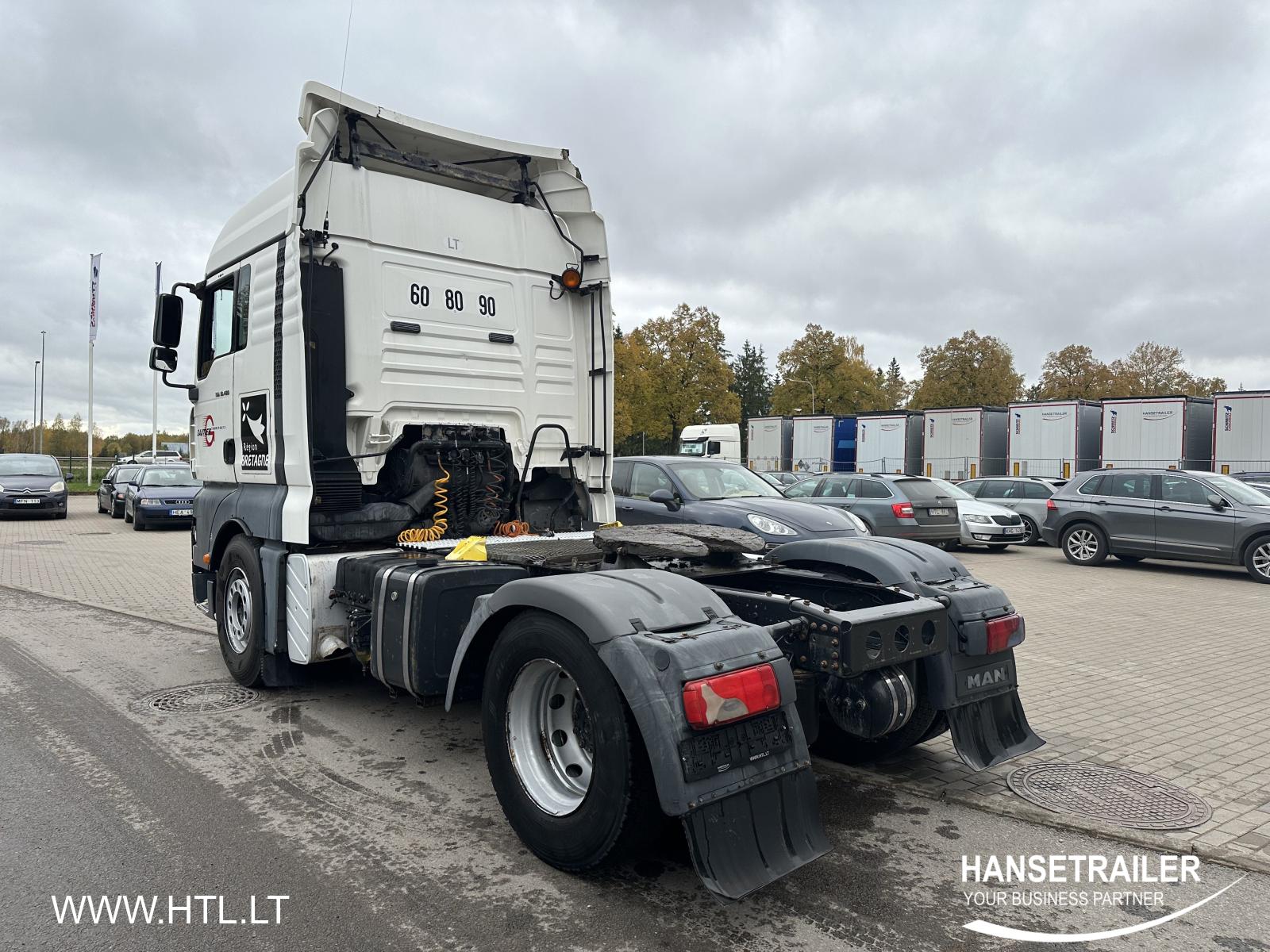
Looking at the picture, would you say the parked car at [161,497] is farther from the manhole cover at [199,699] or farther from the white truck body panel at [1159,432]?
the white truck body panel at [1159,432]

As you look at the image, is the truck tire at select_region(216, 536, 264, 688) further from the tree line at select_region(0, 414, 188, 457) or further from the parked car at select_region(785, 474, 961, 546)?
the tree line at select_region(0, 414, 188, 457)

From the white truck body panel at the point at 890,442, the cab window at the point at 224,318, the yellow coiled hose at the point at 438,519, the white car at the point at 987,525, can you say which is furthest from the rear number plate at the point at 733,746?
the white truck body panel at the point at 890,442

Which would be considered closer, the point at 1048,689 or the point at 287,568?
the point at 287,568

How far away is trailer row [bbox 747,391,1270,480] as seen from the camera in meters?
23.3

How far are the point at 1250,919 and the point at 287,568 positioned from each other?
16.5 feet

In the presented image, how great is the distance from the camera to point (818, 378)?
55.9 meters

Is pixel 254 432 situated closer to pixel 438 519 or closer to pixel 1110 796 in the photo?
pixel 438 519

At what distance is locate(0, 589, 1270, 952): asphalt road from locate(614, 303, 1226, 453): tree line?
34574 mm

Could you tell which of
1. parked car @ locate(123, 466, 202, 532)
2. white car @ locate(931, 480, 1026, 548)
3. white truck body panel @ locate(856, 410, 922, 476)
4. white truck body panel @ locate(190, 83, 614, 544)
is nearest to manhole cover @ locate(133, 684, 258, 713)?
white truck body panel @ locate(190, 83, 614, 544)

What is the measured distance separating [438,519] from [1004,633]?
11.4 feet

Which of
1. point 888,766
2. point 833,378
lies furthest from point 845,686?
point 833,378

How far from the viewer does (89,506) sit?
3047 cm

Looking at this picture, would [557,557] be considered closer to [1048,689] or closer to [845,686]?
[845,686]

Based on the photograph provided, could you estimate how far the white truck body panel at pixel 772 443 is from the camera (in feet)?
115
